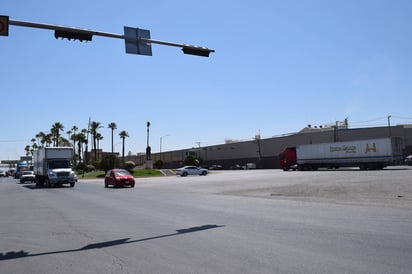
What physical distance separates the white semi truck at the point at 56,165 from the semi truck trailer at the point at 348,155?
34.2 m

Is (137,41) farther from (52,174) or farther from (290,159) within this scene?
(290,159)

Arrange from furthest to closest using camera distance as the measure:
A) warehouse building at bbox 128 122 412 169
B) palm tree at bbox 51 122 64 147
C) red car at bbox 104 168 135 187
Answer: palm tree at bbox 51 122 64 147 → warehouse building at bbox 128 122 412 169 → red car at bbox 104 168 135 187

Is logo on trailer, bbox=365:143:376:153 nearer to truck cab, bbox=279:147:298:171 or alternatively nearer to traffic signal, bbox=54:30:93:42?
truck cab, bbox=279:147:298:171

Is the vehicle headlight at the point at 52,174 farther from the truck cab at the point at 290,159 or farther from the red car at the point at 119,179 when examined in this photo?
the truck cab at the point at 290,159

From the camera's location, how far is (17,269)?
266 inches


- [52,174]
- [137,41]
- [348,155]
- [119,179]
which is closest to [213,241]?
[137,41]

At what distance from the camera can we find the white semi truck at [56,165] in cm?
3581

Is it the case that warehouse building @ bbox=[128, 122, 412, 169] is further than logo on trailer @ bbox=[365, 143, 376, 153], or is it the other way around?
warehouse building @ bbox=[128, 122, 412, 169]

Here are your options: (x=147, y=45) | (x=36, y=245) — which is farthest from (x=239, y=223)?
(x=147, y=45)

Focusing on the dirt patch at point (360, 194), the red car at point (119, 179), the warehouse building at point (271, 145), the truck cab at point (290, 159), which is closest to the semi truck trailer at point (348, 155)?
the truck cab at point (290, 159)

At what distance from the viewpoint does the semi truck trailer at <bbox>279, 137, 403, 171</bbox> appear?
46938 millimetres

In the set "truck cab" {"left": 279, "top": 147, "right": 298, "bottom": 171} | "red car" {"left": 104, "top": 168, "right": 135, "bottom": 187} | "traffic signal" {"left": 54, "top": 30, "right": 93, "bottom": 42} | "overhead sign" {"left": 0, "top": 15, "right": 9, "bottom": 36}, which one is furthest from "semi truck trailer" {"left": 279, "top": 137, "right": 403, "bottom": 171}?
"overhead sign" {"left": 0, "top": 15, "right": 9, "bottom": 36}

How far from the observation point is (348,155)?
51.5m

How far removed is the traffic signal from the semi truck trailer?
42.4 m
